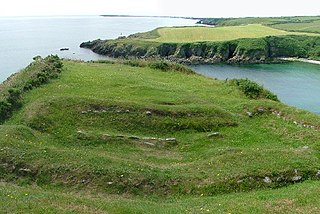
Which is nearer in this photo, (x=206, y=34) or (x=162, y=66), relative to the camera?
(x=162, y=66)

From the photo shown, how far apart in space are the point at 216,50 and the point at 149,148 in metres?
120

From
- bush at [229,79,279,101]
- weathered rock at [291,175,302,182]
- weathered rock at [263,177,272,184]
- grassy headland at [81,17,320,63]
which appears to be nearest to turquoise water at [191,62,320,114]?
grassy headland at [81,17,320,63]

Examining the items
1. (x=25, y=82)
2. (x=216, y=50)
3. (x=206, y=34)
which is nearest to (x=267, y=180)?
(x=25, y=82)

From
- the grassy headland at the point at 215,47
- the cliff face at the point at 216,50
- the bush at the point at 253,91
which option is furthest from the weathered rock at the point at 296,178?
the cliff face at the point at 216,50

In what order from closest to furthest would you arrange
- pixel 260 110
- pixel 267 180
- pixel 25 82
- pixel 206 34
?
1. pixel 267 180
2. pixel 260 110
3. pixel 25 82
4. pixel 206 34

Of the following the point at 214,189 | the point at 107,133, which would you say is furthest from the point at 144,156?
the point at 214,189

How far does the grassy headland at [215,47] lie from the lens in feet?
474

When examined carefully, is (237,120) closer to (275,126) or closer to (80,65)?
(275,126)

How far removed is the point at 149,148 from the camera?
111 feet

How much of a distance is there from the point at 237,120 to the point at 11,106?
22.9 meters

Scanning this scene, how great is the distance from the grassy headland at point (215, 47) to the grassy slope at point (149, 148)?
304ft

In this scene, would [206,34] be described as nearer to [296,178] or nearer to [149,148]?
[149,148]

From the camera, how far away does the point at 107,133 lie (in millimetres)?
35219

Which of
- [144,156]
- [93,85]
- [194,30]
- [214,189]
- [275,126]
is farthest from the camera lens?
[194,30]
